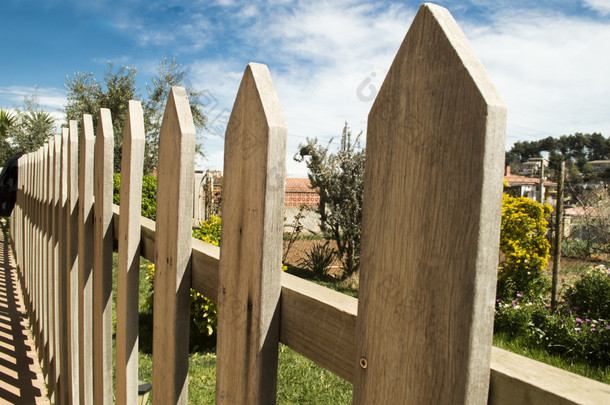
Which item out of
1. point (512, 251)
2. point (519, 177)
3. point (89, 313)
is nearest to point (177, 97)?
point (89, 313)

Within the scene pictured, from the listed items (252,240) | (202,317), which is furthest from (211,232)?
(252,240)

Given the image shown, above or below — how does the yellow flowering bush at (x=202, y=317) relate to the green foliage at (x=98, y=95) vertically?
below

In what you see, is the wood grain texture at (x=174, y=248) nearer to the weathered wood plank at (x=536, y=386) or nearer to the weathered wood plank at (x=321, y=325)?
the weathered wood plank at (x=321, y=325)

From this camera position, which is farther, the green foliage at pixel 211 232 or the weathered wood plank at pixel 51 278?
the green foliage at pixel 211 232

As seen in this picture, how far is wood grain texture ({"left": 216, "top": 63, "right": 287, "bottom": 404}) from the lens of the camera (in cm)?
79

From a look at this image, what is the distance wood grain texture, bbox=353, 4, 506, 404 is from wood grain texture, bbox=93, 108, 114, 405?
1.25 m

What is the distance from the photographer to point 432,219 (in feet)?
1.70

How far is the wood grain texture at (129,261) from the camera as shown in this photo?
131 centimetres

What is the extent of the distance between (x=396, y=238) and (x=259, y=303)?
1.12 feet

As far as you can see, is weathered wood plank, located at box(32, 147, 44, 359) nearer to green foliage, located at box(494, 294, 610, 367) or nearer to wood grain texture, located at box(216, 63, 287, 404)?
wood grain texture, located at box(216, 63, 287, 404)

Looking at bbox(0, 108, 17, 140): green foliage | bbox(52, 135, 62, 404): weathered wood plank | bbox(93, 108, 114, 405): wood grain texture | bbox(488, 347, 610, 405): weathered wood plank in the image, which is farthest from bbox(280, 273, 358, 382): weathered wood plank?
bbox(0, 108, 17, 140): green foliage

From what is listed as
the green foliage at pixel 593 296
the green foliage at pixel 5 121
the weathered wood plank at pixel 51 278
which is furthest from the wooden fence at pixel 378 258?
the green foliage at pixel 5 121

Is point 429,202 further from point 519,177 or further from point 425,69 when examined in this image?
point 519,177

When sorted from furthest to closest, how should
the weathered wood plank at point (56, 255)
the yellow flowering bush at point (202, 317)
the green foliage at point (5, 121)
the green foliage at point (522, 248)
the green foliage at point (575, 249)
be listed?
the green foliage at point (5, 121) < the green foliage at point (575, 249) < the green foliage at point (522, 248) < the yellow flowering bush at point (202, 317) < the weathered wood plank at point (56, 255)
